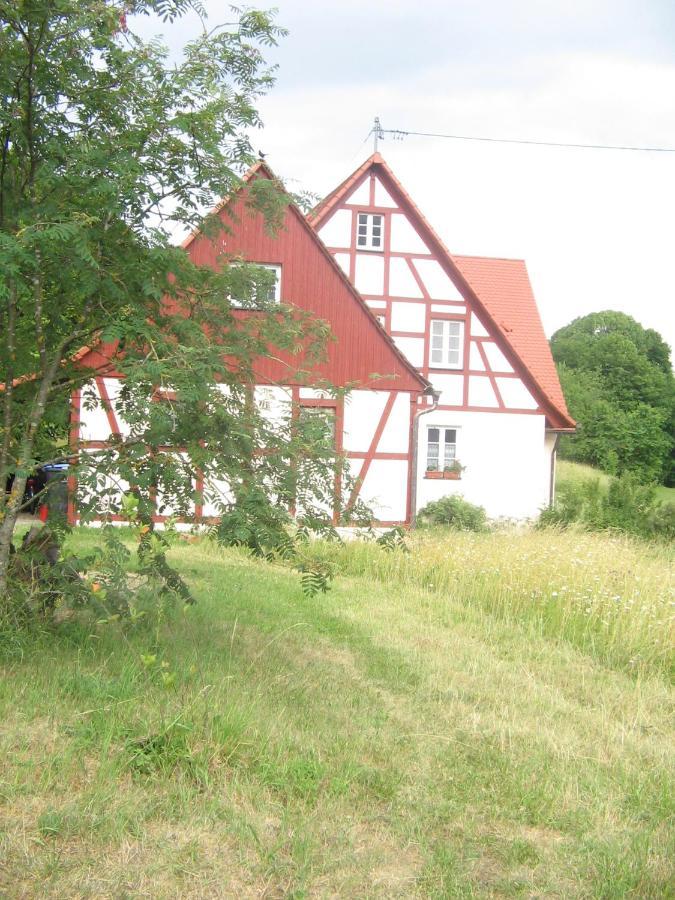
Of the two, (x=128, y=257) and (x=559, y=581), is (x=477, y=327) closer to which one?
(x=559, y=581)

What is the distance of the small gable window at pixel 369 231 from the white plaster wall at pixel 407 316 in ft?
4.55

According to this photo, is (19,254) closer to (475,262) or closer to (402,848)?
(402,848)

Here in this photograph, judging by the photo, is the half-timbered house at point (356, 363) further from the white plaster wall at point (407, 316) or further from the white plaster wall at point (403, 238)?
the white plaster wall at point (403, 238)

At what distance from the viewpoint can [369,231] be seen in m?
20.4

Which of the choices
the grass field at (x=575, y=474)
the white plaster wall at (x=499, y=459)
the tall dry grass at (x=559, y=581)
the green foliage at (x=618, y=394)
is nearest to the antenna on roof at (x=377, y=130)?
the white plaster wall at (x=499, y=459)

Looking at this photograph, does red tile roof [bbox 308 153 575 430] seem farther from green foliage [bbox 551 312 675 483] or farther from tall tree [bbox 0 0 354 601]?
green foliage [bbox 551 312 675 483]

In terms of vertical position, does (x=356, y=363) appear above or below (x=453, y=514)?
above

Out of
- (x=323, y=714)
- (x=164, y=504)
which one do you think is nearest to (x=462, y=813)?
(x=323, y=714)

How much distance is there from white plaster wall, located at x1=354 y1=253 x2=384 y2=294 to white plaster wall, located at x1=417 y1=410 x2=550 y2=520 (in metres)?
3.20

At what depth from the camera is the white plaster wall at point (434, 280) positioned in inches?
806

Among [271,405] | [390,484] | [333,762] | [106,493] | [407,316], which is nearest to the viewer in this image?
[333,762]

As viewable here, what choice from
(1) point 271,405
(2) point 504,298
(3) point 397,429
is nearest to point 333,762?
(1) point 271,405

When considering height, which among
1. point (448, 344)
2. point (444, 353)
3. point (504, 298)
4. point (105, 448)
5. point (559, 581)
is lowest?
point (559, 581)

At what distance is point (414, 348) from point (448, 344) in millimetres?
839
